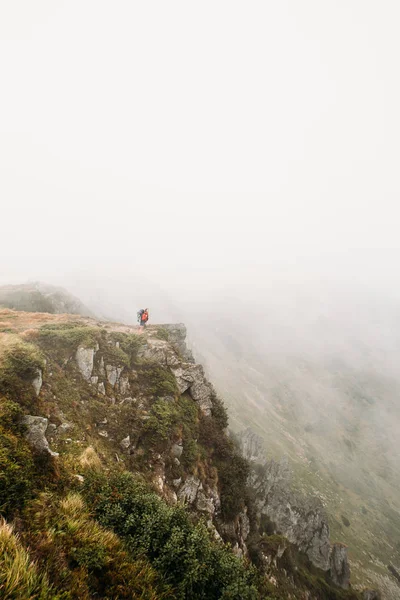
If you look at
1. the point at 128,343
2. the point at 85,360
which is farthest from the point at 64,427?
the point at 128,343

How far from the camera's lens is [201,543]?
332 inches

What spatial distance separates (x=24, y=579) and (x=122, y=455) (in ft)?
45.6

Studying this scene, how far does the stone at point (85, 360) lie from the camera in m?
21.6

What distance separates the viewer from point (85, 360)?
2223cm

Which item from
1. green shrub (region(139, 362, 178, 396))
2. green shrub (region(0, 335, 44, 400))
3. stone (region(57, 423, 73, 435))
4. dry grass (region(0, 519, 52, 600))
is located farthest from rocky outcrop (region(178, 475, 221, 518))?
dry grass (region(0, 519, 52, 600))

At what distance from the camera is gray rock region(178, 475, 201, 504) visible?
17.8 metres

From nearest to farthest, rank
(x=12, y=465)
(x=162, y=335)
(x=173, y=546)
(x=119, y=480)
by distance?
(x=12, y=465), (x=173, y=546), (x=119, y=480), (x=162, y=335)

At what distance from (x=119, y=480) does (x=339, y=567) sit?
222ft

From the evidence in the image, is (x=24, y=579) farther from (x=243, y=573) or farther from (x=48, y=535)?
(x=243, y=573)

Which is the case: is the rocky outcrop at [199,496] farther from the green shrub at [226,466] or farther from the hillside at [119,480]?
the green shrub at [226,466]

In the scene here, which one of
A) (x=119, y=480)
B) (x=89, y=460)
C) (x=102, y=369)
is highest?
(x=119, y=480)

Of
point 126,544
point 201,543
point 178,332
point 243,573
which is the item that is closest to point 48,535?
point 126,544

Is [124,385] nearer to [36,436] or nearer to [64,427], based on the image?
[64,427]

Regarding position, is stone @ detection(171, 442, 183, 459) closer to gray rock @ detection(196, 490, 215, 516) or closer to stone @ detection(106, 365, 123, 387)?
gray rock @ detection(196, 490, 215, 516)
